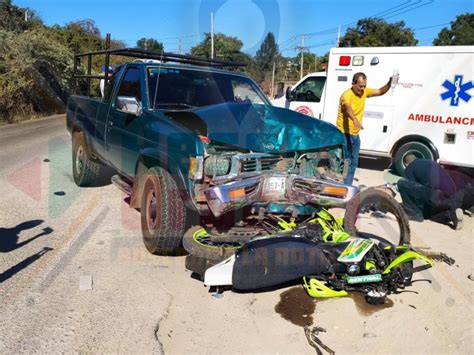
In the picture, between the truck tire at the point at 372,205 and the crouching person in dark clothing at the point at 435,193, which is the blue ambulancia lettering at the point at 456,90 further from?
the truck tire at the point at 372,205

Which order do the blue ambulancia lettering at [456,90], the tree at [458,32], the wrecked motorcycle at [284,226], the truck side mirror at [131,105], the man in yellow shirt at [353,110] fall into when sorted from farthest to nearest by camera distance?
the tree at [458,32] < the blue ambulancia lettering at [456,90] < the man in yellow shirt at [353,110] < the truck side mirror at [131,105] < the wrecked motorcycle at [284,226]

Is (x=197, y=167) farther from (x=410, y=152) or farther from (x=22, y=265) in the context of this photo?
(x=410, y=152)

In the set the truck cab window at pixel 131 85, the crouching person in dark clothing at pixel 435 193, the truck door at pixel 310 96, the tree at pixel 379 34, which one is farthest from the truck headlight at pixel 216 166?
the tree at pixel 379 34

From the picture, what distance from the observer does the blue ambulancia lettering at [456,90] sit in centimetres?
908

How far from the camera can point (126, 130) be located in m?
5.62

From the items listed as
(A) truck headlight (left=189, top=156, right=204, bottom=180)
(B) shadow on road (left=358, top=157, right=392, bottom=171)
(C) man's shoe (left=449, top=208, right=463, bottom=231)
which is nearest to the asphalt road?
(C) man's shoe (left=449, top=208, right=463, bottom=231)

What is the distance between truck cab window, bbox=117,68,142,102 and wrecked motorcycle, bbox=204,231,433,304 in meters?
2.61

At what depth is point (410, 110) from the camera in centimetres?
997

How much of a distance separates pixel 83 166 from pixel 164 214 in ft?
11.4

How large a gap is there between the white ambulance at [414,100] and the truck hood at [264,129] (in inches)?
139

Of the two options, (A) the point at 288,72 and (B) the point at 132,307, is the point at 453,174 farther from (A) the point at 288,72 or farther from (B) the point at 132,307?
(A) the point at 288,72

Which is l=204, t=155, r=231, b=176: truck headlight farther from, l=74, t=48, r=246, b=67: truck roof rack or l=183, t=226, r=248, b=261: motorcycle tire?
l=74, t=48, r=246, b=67: truck roof rack

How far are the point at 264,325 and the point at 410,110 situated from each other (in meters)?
7.73

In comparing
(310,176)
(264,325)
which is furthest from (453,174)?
(264,325)
